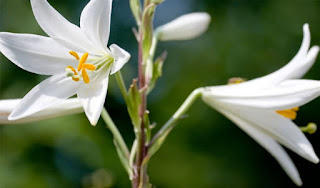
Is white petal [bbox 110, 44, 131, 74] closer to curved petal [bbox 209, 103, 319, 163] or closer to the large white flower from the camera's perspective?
the large white flower

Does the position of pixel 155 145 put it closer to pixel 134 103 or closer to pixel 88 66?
pixel 134 103

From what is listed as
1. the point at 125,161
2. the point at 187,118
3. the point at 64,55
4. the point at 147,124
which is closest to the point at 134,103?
the point at 147,124

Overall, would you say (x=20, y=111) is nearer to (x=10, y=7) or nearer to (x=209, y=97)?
(x=209, y=97)

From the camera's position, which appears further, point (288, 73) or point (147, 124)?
point (288, 73)

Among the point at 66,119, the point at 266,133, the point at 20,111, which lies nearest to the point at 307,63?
the point at 266,133

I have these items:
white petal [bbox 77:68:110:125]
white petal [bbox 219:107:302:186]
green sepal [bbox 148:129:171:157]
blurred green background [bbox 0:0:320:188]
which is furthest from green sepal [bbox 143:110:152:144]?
blurred green background [bbox 0:0:320:188]
